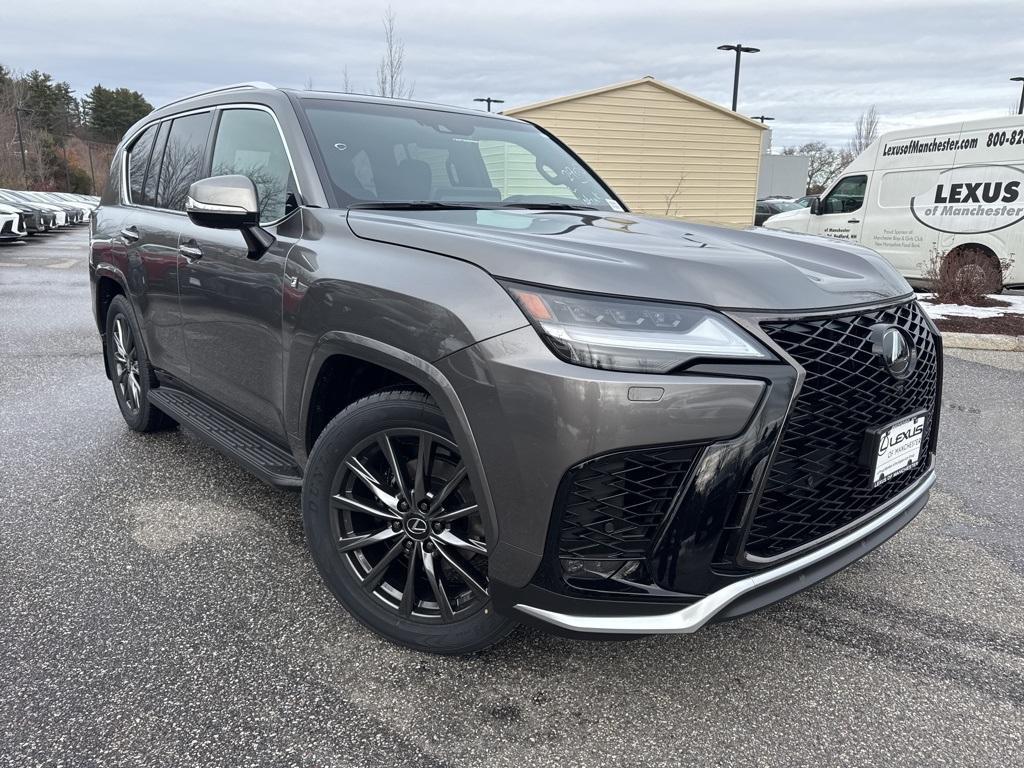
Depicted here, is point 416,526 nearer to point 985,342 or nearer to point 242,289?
point 242,289

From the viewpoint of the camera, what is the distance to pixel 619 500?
1.79 metres

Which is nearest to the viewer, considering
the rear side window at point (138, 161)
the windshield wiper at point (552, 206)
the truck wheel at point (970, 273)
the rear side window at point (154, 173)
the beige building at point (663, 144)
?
the windshield wiper at point (552, 206)

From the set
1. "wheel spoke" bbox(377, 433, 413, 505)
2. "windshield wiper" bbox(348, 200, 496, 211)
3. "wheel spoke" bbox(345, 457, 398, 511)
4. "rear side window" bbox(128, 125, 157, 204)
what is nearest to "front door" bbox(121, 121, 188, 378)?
"rear side window" bbox(128, 125, 157, 204)

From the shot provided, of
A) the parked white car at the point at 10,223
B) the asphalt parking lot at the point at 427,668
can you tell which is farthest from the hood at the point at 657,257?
the parked white car at the point at 10,223

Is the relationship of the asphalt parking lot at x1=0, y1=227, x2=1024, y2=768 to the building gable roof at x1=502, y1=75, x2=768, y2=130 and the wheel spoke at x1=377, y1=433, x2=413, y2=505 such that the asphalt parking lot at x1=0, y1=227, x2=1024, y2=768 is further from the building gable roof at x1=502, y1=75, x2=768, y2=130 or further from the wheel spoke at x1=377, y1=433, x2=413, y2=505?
the building gable roof at x1=502, y1=75, x2=768, y2=130

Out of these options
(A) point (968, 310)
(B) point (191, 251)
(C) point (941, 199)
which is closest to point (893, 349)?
(B) point (191, 251)

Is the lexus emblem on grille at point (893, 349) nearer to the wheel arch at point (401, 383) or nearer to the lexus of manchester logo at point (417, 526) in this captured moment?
the wheel arch at point (401, 383)

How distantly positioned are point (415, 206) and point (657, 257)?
1.10 meters

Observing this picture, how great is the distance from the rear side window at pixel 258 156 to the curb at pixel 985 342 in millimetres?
6587

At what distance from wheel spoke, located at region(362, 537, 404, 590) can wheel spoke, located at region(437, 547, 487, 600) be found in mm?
164

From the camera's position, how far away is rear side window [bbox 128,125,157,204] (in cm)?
414

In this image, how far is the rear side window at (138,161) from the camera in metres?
4.14

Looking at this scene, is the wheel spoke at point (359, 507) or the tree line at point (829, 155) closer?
the wheel spoke at point (359, 507)

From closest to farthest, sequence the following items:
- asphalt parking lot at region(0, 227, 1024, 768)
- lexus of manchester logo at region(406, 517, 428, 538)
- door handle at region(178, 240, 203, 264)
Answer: asphalt parking lot at region(0, 227, 1024, 768)
lexus of manchester logo at region(406, 517, 428, 538)
door handle at region(178, 240, 203, 264)
